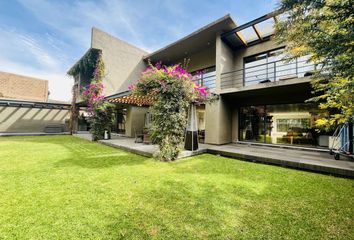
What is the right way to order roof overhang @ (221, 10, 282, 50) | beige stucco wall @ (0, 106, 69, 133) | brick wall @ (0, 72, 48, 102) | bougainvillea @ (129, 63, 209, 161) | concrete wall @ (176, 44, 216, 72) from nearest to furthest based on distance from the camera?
bougainvillea @ (129, 63, 209, 161)
roof overhang @ (221, 10, 282, 50)
concrete wall @ (176, 44, 216, 72)
beige stucco wall @ (0, 106, 69, 133)
brick wall @ (0, 72, 48, 102)

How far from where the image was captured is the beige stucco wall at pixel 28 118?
15.3 meters

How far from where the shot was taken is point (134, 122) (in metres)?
12.9

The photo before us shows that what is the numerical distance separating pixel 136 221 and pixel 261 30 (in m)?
11.0

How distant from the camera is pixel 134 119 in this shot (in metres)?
12.9

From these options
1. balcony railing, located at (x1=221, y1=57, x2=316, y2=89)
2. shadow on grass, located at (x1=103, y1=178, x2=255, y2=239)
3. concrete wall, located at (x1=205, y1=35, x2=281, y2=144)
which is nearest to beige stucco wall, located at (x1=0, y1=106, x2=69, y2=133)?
concrete wall, located at (x1=205, y1=35, x2=281, y2=144)

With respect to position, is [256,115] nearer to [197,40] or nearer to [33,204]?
[197,40]

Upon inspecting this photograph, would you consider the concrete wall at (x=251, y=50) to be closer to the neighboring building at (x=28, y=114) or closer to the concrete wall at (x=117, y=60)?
the concrete wall at (x=117, y=60)

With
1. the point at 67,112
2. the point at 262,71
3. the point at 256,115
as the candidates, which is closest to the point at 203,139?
the point at 256,115

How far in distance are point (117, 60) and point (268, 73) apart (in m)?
11.4

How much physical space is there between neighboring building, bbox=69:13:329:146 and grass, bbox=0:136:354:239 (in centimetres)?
438

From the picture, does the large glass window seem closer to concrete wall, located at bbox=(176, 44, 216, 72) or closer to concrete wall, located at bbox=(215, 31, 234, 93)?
concrete wall, located at bbox=(215, 31, 234, 93)

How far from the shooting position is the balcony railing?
7.61 m

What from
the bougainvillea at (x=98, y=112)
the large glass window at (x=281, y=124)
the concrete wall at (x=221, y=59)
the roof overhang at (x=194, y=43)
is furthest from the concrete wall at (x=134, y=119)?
the large glass window at (x=281, y=124)

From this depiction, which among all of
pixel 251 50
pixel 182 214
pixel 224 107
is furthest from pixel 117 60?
pixel 182 214
